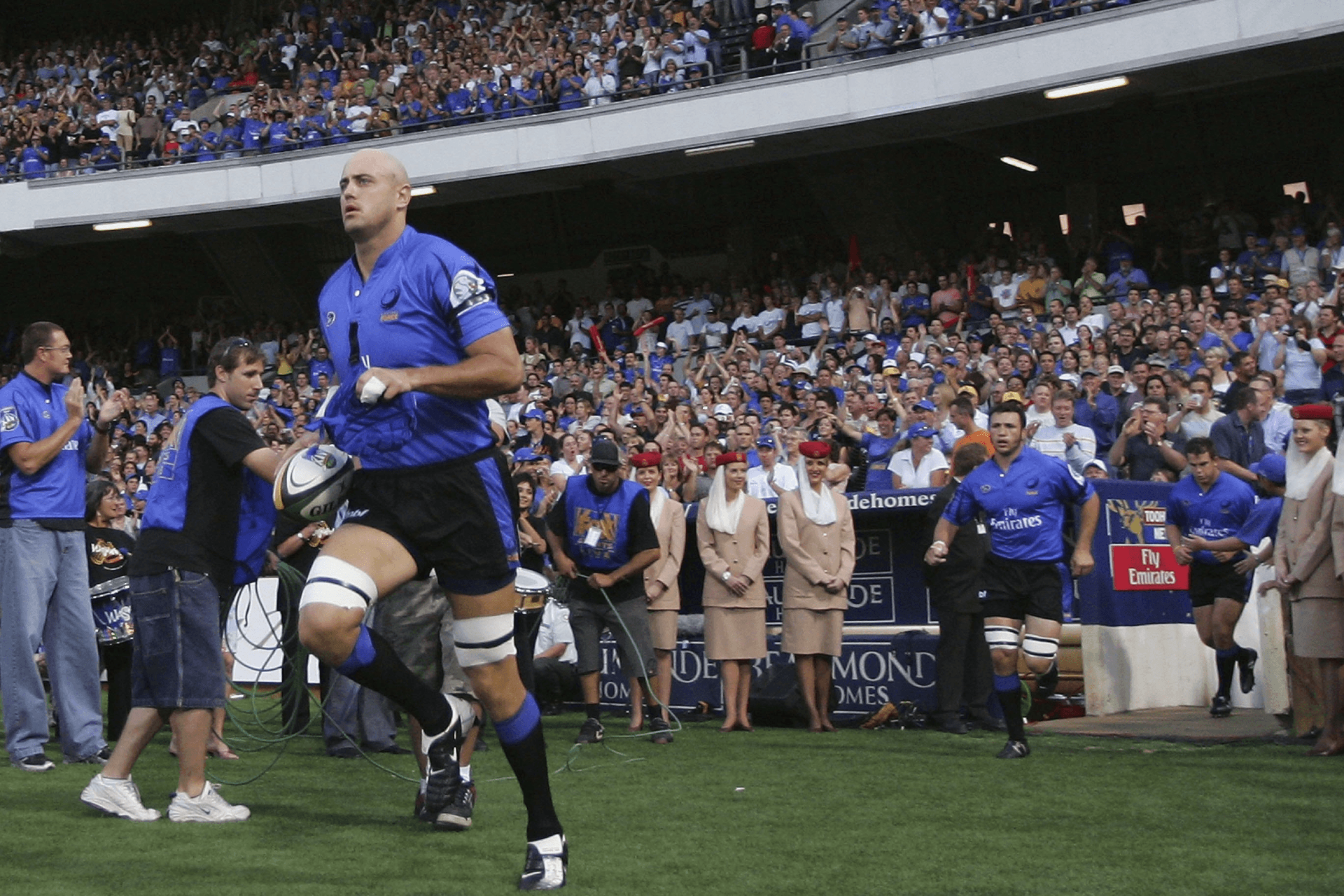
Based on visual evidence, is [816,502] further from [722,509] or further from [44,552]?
[44,552]

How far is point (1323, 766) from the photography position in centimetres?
773

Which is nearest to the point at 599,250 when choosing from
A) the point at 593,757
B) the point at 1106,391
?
the point at 1106,391

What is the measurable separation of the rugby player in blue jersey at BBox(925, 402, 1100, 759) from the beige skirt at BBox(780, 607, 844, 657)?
1803mm

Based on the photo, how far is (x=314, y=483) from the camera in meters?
4.95

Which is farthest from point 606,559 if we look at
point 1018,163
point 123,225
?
point 123,225

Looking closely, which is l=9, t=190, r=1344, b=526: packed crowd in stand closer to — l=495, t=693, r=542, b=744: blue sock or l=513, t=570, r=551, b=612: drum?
l=513, t=570, r=551, b=612: drum

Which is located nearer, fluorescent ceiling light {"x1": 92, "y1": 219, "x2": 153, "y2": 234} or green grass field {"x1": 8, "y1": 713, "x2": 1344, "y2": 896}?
green grass field {"x1": 8, "y1": 713, "x2": 1344, "y2": 896}

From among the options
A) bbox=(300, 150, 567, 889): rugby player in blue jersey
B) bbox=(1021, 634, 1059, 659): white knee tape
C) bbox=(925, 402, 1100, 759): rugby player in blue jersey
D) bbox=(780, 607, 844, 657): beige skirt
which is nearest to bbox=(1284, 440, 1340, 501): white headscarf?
bbox=(925, 402, 1100, 759): rugby player in blue jersey

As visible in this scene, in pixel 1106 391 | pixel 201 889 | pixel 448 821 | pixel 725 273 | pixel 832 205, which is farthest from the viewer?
pixel 725 273

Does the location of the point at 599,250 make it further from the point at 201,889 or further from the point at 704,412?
the point at 201,889

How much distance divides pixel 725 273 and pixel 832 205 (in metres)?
3.22

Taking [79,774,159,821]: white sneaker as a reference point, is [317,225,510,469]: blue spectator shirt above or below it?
above

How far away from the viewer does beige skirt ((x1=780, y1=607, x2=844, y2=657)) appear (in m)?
10.5

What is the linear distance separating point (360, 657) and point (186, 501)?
1618 millimetres
